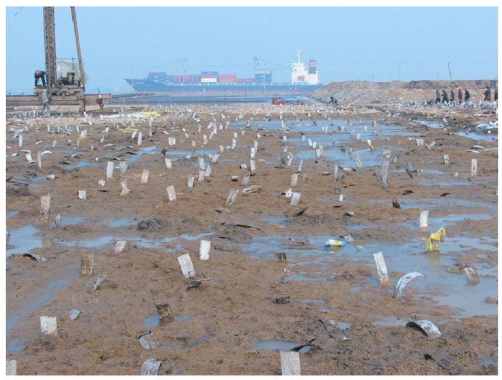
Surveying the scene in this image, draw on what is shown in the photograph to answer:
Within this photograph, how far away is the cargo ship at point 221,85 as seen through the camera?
6774 inches

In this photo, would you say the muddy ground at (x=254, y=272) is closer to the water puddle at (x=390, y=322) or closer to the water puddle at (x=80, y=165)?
the water puddle at (x=390, y=322)

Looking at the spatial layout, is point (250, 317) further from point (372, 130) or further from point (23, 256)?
point (372, 130)

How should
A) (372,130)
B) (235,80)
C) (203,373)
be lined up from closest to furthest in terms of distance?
(203,373) < (372,130) < (235,80)

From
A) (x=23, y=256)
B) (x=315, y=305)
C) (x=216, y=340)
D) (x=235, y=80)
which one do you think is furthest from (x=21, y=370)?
(x=235, y=80)

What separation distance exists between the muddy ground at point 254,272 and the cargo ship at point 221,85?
494 ft

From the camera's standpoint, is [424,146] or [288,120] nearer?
[424,146]

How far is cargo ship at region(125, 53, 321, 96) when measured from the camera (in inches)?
6774

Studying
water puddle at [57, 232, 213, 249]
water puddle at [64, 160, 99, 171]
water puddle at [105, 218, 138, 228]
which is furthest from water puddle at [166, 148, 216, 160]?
water puddle at [57, 232, 213, 249]

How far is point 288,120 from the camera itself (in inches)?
1790

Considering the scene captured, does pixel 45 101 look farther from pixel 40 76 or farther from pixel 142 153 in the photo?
pixel 142 153

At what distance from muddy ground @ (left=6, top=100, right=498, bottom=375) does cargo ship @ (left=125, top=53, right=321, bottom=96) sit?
150 meters

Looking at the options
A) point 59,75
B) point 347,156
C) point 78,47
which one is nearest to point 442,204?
point 347,156

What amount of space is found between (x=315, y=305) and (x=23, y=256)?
423 centimetres

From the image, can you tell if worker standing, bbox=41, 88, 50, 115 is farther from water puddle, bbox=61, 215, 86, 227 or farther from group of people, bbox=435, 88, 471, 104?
water puddle, bbox=61, 215, 86, 227
